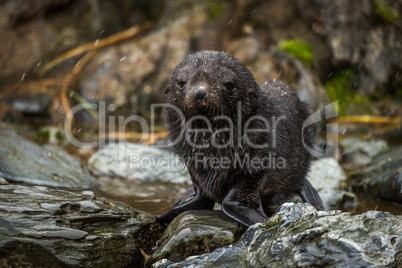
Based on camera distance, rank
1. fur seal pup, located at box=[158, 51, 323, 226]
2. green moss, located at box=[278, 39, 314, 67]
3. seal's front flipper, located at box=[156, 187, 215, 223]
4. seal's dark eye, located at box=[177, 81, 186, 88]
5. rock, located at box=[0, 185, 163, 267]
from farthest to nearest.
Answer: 1. green moss, located at box=[278, 39, 314, 67]
2. seal's front flipper, located at box=[156, 187, 215, 223]
3. seal's dark eye, located at box=[177, 81, 186, 88]
4. fur seal pup, located at box=[158, 51, 323, 226]
5. rock, located at box=[0, 185, 163, 267]

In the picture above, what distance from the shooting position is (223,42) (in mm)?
10969

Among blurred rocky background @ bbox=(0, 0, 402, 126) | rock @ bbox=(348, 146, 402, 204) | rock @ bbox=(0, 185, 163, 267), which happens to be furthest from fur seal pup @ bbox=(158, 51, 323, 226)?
blurred rocky background @ bbox=(0, 0, 402, 126)

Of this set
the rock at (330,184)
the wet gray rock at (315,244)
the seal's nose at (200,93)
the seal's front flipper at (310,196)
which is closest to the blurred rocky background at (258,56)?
the rock at (330,184)

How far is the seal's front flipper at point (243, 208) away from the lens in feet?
14.7

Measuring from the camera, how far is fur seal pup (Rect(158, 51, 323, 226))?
4.59 meters

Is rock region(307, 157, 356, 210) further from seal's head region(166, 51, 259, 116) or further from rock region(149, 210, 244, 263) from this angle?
rock region(149, 210, 244, 263)

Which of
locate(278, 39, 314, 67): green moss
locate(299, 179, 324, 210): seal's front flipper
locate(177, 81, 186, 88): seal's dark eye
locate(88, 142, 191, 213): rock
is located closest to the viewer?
locate(177, 81, 186, 88): seal's dark eye

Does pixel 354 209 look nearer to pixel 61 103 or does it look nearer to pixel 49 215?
pixel 49 215

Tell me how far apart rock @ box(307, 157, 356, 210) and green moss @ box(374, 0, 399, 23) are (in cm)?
529

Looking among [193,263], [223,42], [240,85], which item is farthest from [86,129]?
[193,263]

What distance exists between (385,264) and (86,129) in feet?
26.1

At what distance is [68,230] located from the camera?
13.6 feet

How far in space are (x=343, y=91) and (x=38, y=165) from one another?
278 inches

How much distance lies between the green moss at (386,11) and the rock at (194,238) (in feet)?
27.3
